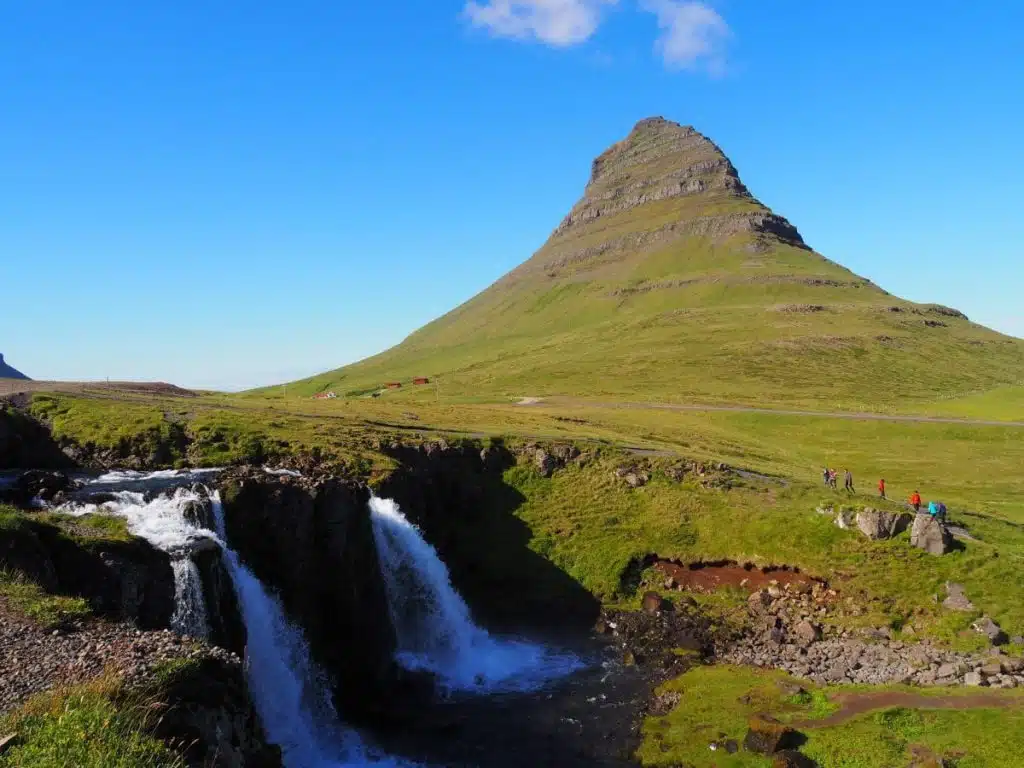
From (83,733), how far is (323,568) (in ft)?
91.3

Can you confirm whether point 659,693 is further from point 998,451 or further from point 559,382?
point 559,382

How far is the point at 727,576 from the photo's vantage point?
5119 centimetres

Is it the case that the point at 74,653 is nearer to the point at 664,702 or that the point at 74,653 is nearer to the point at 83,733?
the point at 83,733

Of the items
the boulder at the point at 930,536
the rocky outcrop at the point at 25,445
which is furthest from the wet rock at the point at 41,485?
the boulder at the point at 930,536

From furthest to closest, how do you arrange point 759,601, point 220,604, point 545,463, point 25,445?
point 545,463 → point 759,601 → point 25,445 → point 220,604

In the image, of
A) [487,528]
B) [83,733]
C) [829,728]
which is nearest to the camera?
[83,733]

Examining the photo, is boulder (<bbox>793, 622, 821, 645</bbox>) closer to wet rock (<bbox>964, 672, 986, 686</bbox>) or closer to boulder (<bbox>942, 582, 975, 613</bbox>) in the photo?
boulder (<bbox>942, 582, 975, 613</bbox>)

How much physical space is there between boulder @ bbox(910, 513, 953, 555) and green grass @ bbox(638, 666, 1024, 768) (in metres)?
15.3

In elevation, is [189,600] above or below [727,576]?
above

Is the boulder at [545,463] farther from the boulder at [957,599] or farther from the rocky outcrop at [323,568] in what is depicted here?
the boulder at [957,599]

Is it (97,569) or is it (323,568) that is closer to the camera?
(97,569)

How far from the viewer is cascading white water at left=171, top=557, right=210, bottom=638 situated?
94.6ft

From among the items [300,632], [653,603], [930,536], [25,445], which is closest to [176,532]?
→ [300,632]

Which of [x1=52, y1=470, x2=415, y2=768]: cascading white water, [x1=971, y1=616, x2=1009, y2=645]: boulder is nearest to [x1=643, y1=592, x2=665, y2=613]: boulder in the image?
[x1=971, y1=616, x2=1009, y2=645]: boulder
